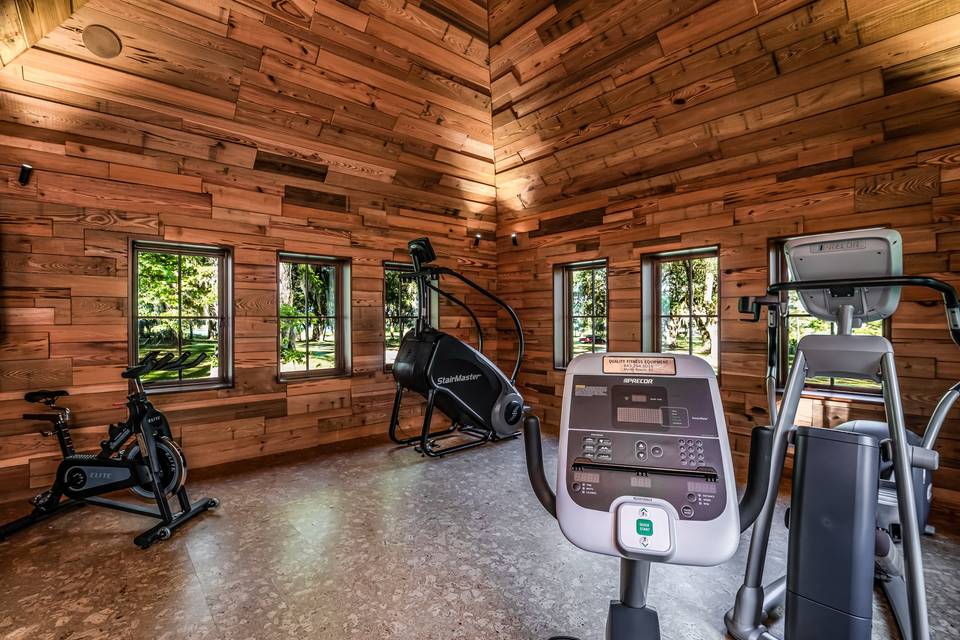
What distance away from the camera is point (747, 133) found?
11.1 feet

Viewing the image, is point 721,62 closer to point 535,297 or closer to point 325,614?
point 535,297

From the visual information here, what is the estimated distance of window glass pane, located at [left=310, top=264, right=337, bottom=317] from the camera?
179 inches

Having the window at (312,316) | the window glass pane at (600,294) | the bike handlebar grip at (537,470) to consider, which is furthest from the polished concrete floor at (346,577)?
the window glass pane at (600,294)

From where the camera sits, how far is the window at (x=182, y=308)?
3656mm

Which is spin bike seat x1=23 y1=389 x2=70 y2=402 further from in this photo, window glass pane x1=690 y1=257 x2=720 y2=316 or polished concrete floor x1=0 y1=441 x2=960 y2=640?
window glass pane x1=690 y1=257 x2=720 y2=316

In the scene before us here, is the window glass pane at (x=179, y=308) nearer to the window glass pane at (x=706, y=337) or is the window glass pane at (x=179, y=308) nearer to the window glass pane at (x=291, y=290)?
the window glass pane at (x=291, y=290)

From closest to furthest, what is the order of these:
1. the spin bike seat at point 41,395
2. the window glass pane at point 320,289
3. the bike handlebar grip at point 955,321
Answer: the bike handlebar grip at point 955,321 < the spin bike seat at point 41,395 < the window glass pane at point 320,289

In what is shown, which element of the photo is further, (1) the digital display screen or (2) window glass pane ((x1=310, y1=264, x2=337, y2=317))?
(2) window glass pane ((x1=310, y1=264, x2=337, y2=317))

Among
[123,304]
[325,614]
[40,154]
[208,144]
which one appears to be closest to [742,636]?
[325,614]

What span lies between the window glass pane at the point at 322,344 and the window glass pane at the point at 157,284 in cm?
118

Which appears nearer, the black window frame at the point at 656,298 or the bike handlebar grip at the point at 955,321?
the bike handlebar grip at the point at 955,321

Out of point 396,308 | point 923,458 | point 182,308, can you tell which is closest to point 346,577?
point 923,458

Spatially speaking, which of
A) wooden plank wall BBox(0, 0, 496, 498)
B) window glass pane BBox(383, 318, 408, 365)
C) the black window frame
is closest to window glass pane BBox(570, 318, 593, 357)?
the black window frame

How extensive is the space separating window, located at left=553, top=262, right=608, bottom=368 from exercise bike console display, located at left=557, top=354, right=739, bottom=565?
152 inches
